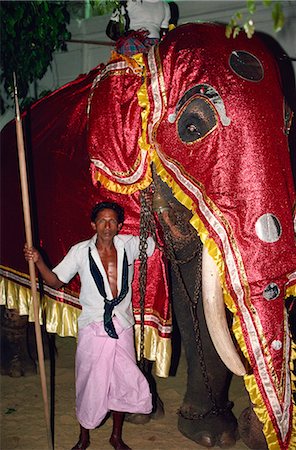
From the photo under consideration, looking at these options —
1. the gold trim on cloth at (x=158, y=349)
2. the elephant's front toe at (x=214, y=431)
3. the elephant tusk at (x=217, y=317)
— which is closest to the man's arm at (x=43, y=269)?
the gold trim on cloth at (x=158, y=349)

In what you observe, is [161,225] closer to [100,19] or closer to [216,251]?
[216,251]

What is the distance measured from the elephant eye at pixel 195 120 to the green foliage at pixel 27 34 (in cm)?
262

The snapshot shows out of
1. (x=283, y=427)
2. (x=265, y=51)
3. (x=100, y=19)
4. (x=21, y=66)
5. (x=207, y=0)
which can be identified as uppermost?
(x=100, y=19)

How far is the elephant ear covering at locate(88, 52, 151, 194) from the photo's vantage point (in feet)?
10.2

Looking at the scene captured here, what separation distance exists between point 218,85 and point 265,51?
0.34 meters

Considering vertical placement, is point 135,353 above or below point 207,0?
below

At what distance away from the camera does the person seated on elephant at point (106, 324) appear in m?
3.23

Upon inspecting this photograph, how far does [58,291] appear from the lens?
3.82 meters

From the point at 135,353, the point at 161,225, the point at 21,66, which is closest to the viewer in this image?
the point at 161,225

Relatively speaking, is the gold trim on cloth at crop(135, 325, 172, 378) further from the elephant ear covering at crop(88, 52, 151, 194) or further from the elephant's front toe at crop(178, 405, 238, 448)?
the elephant ear covering at crop(88, 52, 151, 194)

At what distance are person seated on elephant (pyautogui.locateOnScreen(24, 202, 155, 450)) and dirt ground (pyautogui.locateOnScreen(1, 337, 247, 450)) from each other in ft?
0.73

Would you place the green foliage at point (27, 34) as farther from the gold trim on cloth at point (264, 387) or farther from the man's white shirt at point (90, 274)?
the gold trim on cloth at point (264, 387)

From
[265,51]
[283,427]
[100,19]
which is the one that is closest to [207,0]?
[100,19]

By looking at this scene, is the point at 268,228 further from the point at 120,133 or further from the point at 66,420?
the point at 66,420
